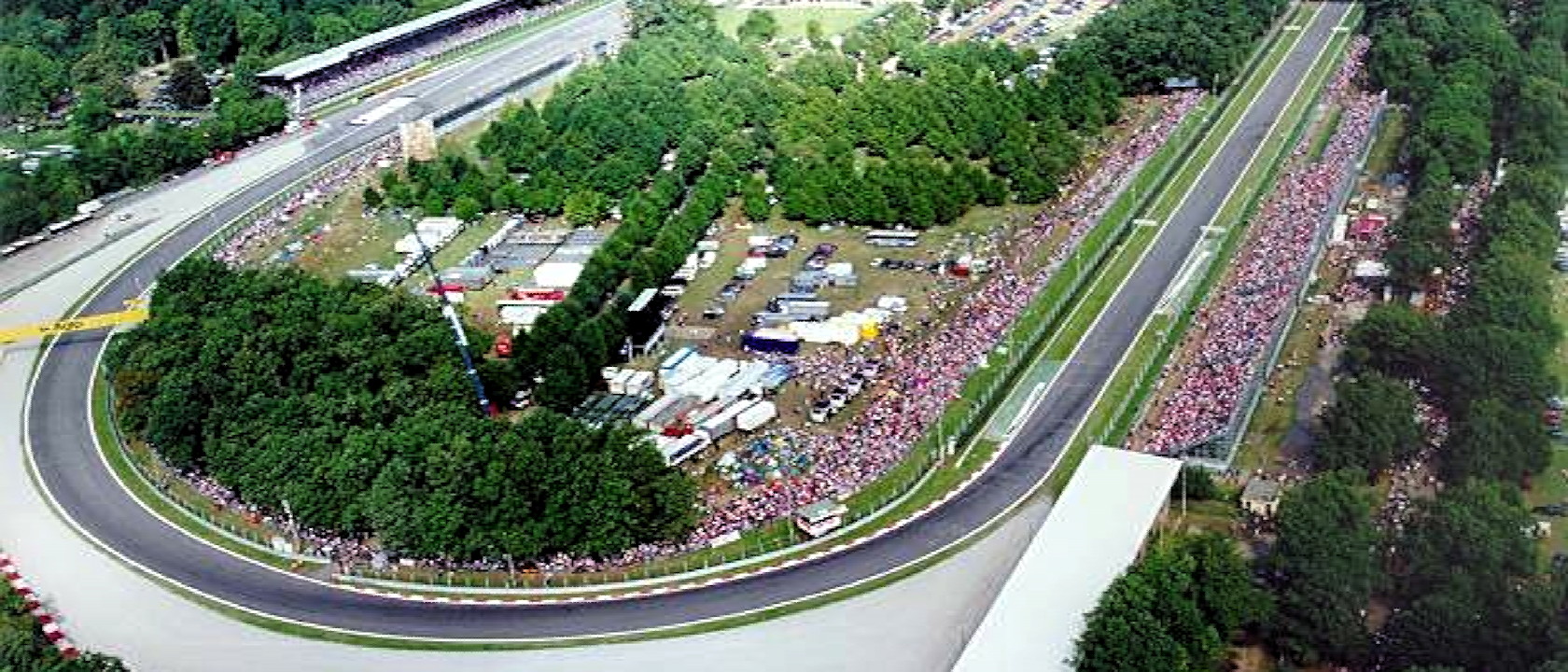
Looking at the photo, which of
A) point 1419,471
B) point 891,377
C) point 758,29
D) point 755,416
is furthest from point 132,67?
point 1419,471

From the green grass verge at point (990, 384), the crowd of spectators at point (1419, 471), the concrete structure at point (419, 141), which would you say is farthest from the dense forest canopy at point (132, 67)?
the crowd of spectators at point (1419, 471)

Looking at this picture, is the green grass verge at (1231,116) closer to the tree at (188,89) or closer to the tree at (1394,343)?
the tree at (1394,343)

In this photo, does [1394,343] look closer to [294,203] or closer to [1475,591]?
[1475,591]

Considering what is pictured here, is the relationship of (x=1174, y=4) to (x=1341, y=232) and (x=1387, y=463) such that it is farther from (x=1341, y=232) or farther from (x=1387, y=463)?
(x=1387, y=463)

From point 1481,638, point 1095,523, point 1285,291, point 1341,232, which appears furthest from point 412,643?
point 1341,232

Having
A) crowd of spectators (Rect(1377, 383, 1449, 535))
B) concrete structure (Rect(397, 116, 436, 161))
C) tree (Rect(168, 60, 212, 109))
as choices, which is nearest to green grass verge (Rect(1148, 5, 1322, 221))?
crowd of spectators (Rect(1377, 383, 1449, 535))

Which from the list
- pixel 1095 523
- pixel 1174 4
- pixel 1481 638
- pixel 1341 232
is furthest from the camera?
pixel 1174 4
